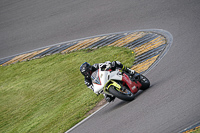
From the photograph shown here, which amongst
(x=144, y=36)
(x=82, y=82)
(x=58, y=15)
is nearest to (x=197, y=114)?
(x=82, y=82)

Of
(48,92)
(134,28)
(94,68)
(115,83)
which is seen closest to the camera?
(115,83)

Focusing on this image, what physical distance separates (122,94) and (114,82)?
399 millimetres

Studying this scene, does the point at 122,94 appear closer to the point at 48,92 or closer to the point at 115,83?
the point at 115,83

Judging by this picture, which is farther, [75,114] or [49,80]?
[49,80]

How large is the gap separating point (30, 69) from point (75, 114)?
517 cm

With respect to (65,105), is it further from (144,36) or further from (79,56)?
(144,36)

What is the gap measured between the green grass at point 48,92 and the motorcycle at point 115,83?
4.63 feet

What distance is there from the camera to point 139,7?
1471 cm

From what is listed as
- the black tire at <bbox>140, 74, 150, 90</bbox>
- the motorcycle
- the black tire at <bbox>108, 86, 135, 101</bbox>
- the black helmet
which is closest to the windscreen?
the motorcycle

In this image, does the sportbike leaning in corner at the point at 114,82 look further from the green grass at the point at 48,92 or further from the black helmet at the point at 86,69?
the green grass at the point at 48,92

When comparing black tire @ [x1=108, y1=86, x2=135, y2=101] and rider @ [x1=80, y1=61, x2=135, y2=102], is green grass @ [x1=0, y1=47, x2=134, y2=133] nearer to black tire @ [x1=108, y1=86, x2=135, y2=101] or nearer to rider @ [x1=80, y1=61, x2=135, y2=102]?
rider @ [x1=80, y1=61, x2=135, y2=102]

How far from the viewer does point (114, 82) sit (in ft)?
27.4

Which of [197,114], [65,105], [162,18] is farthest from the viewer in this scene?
[162,18]

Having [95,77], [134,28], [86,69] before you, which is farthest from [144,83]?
[134,28]
